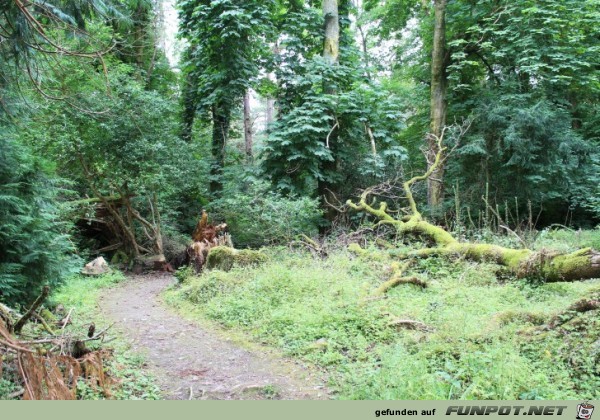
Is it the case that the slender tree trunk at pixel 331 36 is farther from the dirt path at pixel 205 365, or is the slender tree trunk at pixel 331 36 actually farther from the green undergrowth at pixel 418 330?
the dirt path at pixel 205 365

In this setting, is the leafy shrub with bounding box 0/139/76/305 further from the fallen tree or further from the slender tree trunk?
the slender tree trunk

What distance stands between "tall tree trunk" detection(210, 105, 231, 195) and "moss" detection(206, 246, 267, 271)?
22.2 feet

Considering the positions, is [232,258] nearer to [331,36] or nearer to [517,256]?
[517,256]

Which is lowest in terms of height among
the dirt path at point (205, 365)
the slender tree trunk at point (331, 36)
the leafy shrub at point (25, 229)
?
the dirt path at point (205, 365)

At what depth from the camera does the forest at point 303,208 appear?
436cm

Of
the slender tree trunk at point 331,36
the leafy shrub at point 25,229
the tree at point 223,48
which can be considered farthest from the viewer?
the slender tree trunk at point 331,36

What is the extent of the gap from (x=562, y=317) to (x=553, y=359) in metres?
0.69

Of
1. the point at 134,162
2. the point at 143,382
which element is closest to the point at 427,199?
the point at 134,162

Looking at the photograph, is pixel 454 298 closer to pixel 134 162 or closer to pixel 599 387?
pixel 599 387

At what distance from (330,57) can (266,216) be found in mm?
6357

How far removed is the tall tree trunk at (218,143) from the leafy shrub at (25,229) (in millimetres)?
10073

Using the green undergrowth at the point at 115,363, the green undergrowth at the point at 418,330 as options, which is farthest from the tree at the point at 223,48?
the green undergrowth at the point at 418,330

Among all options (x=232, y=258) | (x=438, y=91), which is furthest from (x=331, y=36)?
(x=232, y=258)

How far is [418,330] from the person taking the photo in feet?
17.2
